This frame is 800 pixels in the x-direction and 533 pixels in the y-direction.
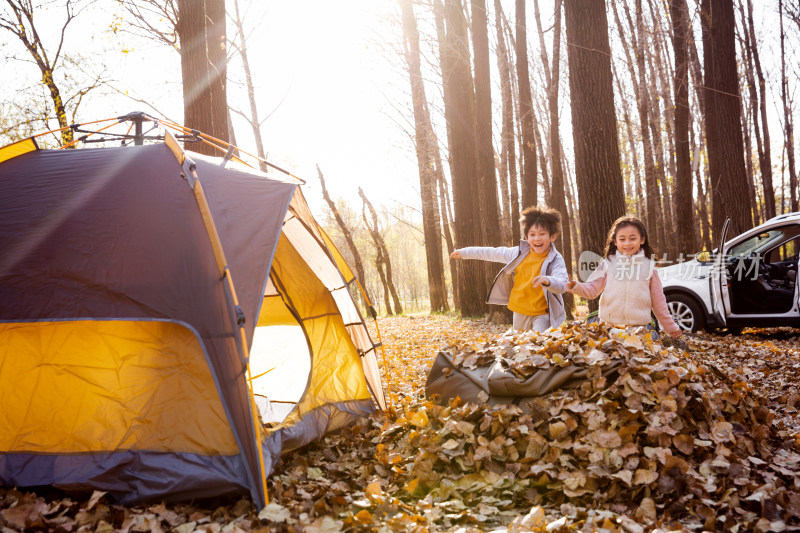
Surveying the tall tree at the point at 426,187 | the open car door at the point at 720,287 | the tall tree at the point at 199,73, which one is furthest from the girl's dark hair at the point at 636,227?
the tall tree at the point at 426,187

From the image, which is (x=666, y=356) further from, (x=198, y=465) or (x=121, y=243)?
(x=121, y=243)

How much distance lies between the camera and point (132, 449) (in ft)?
10.9

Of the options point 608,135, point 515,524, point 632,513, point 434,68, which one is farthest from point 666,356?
point 434,68

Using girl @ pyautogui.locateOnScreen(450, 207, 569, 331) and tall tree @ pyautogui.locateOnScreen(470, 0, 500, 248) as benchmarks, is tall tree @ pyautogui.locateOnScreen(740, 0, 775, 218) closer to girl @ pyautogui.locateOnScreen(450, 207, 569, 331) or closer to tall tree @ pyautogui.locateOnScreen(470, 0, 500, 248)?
tall tree @ pyautogui.locateOnScreen(470, 0, 500, 248)

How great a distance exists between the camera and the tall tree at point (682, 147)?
13305 mm

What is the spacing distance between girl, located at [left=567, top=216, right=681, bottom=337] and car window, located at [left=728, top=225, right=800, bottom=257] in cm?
401

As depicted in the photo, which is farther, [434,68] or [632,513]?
[434,68]

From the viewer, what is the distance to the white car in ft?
25.3

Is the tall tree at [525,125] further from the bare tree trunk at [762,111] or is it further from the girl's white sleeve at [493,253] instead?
the bare tree trunk at [762,111]

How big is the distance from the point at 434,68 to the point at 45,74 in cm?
1181

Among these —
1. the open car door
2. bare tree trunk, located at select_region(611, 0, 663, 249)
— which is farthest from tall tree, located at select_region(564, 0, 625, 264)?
bare tree trunk, located at select_region(611, 0, 663, 249)

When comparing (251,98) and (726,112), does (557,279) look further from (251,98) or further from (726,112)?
(251,98)

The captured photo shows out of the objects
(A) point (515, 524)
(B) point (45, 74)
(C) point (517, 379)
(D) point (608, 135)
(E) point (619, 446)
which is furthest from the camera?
(B) point (45, 74)

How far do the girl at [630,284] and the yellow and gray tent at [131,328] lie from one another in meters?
2.99
